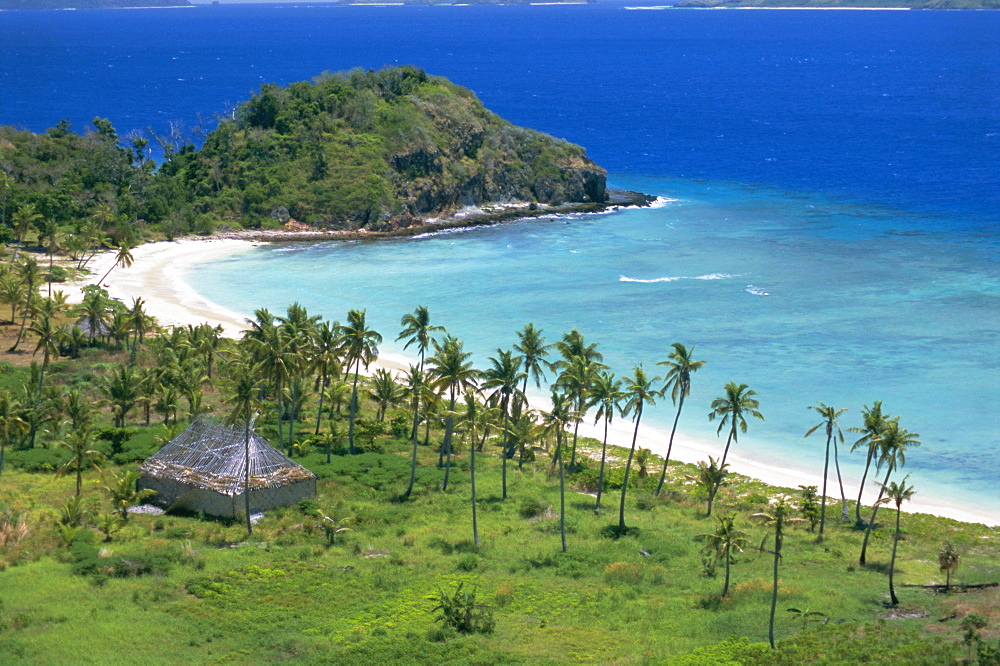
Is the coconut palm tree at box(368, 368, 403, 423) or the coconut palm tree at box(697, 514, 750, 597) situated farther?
the coconut palm tree at box(368, 368, 403, 423)

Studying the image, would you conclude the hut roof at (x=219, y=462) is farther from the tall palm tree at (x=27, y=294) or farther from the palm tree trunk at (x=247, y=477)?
the tall palm tree at (x=27, y=294)

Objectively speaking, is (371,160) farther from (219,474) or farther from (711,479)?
(711,479)

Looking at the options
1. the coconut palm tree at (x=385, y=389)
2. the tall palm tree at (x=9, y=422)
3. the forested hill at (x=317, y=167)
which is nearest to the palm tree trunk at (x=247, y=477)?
the coconut palm tree at (x=385, y=389)

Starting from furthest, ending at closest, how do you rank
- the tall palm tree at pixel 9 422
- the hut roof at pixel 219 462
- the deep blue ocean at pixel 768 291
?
the deep blue ocean at pixel 768 291
the tall palm tree at pixel 9 422
the hut roof at pixel 219 462

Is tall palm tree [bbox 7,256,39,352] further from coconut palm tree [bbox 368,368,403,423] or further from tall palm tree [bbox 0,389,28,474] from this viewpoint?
coconut palm tree [bbox 368,368,403,423]

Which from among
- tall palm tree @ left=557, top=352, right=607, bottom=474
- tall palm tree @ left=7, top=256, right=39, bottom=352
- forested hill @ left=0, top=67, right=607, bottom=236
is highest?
forested hill @ left=0, top=67, right=607, bottom=236

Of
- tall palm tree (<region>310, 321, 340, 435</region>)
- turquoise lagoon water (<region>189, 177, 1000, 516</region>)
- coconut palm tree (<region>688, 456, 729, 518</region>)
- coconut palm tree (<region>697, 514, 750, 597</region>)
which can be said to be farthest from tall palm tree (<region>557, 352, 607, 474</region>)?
turquoise lagoon water (<region>189, 177, 1000, 516</region>)
